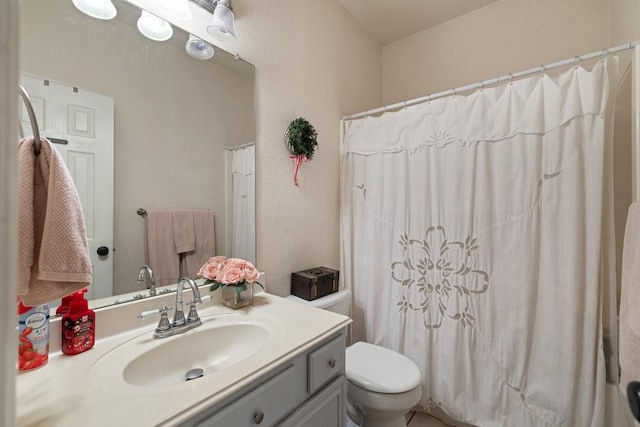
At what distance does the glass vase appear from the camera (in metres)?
1.17

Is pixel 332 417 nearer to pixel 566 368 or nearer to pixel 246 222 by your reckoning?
pixel 246 222

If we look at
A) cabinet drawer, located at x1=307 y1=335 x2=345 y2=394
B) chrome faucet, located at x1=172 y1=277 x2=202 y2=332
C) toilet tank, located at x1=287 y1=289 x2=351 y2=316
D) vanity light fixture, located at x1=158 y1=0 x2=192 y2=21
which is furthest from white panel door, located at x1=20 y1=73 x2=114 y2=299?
toilet tank, located at x1=287 y1=289 x2=351 y2=316

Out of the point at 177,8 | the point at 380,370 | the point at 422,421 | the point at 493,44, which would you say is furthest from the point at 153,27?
the point at 422,421

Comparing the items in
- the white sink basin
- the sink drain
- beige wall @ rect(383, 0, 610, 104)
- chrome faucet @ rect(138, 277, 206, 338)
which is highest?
beige wall @ rect(383, 0, 610, 104)

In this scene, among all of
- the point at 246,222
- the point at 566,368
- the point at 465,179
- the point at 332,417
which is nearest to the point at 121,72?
the point at 246,222

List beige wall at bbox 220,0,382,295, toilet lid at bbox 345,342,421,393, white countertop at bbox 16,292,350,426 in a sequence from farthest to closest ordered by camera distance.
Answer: beige wall at bbox 220,0,382,295, toilet lid at bbox 345,342,421,393, white countertop at bbox 16,292,350,426

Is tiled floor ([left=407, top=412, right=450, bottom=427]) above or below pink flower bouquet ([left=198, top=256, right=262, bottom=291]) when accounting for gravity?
below

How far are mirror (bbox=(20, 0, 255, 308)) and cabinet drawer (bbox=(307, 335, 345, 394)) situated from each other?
66 centimetres

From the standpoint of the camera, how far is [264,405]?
2.50ft

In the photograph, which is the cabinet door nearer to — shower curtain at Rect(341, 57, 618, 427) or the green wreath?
shower curtain at Rect(341, 57, 618, 427)

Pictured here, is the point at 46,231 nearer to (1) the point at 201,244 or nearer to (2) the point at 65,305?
(2) the point at 65,305

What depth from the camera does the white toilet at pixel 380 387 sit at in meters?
1.21

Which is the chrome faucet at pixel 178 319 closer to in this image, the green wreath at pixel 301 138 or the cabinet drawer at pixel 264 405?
the cabinet drawer at pixel 264 405

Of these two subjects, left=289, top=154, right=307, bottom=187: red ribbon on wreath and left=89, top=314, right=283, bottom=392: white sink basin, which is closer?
left=89, top=314, right=283, bottom=392: white sink basin
